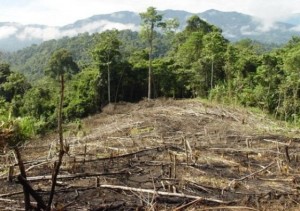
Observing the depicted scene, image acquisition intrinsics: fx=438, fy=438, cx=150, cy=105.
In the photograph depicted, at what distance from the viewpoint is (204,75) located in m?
24.0

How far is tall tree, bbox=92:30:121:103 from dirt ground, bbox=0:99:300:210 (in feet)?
42.5

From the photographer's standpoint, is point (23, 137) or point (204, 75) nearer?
point (23, 137)

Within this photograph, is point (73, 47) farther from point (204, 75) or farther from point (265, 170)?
point (265, 170)

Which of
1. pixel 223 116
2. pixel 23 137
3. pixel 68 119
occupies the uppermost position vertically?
pixel 23 137

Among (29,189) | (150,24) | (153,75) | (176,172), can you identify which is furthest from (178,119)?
(153,75)

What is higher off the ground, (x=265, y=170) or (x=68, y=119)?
(x=265, y=170)

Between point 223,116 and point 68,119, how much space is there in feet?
38.8

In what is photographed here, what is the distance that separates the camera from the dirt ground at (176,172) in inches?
195

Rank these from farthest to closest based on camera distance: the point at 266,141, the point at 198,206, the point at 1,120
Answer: the point at 266,141
the point at 198,206
the point at 1,120

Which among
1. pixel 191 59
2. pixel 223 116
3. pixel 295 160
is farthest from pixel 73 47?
pixel 295 160

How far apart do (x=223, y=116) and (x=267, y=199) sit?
25.7 ft

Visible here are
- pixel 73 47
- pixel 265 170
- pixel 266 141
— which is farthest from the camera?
pixel 73 47

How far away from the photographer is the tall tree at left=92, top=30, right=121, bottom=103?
2395cm

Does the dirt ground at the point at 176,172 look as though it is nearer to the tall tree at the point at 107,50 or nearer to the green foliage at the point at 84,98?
the green foliage at the point at 84,98
